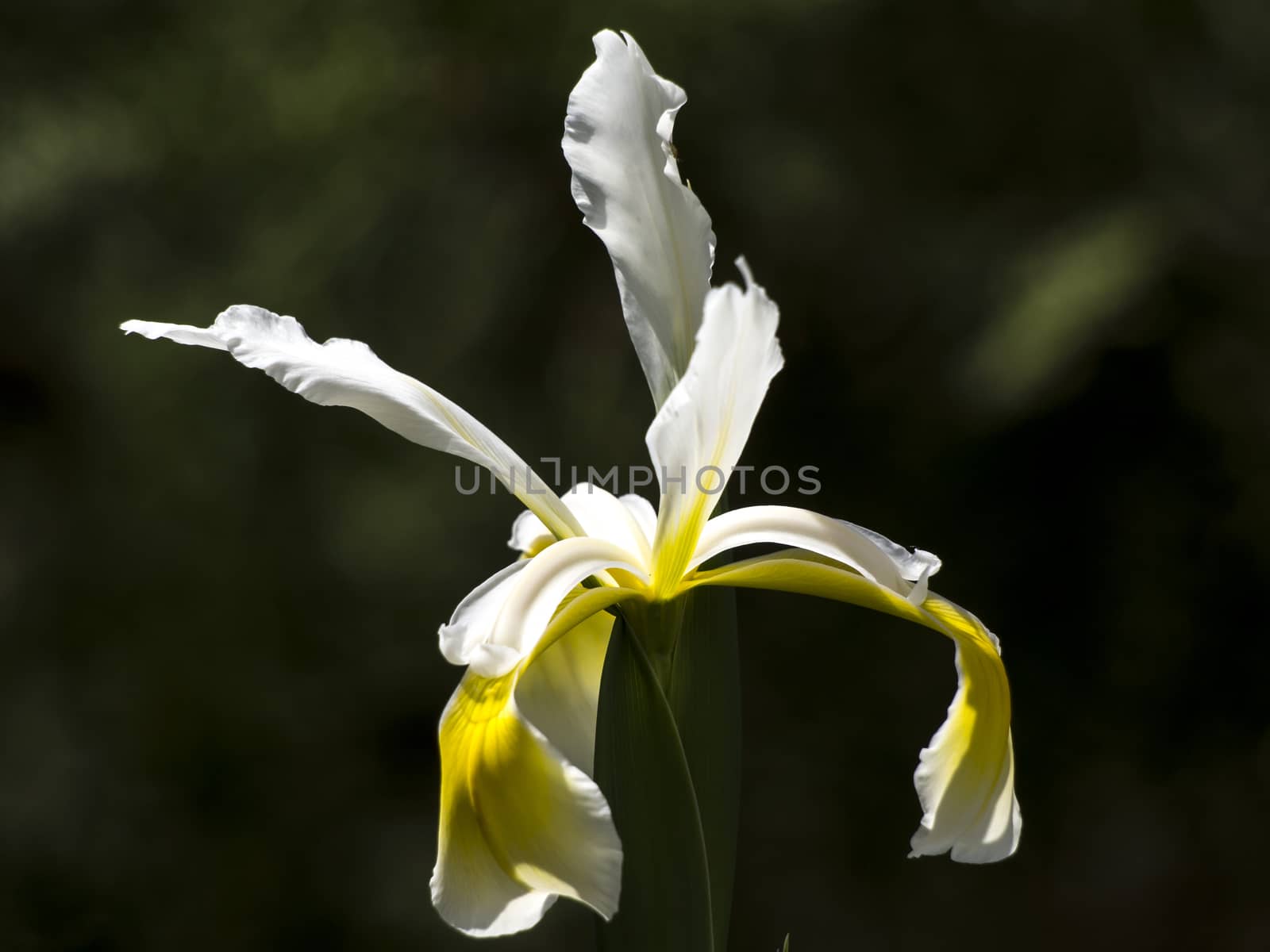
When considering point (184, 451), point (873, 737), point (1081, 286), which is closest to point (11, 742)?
point (184, 451)

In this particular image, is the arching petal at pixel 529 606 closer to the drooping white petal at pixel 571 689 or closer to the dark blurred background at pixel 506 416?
the drooping white petal at pixel 571 689

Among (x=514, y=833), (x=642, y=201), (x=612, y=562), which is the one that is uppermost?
(x=642, y=201)

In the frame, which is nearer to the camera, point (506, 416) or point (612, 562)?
point (612, 562)

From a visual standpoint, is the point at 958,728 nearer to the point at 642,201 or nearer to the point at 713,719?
the point at 713,719

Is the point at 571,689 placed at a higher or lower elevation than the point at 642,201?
lower

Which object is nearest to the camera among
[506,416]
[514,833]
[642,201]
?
[514,833]

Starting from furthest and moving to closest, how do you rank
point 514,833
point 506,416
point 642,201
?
point 506,416, point 642,201, point 514,833

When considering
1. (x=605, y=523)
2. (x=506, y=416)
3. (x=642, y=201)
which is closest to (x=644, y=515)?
(x=605, y=523)

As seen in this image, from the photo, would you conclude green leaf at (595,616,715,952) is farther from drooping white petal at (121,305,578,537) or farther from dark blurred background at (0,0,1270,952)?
dark blurred background at (0,0,1270,952)

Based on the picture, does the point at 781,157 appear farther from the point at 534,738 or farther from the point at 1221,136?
the point at 534,738
